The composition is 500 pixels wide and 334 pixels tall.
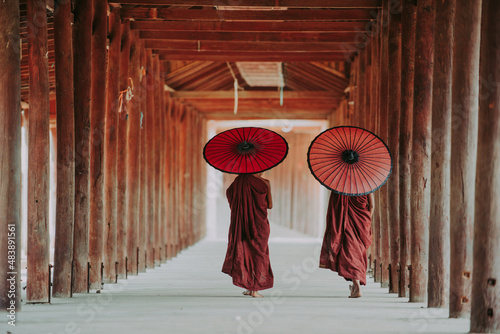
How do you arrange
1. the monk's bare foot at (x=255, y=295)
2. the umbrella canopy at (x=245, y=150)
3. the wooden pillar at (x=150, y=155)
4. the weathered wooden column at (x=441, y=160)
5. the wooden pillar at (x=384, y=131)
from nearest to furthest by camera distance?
the weathered wooden column at (x=441, y=160)
the umbrella canopy at (x=245, y=150)
the monk's bare foot at (x=255, y=295)
the wooden pillar at (x=384, y=131)
the wooden pillar at (x=150, y=155)

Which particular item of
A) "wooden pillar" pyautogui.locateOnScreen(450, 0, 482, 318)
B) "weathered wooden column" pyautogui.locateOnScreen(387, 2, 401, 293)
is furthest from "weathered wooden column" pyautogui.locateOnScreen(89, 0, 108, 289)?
"wooden pillar" pyautogui.locateOnScreen(450, 0, 482, 318)

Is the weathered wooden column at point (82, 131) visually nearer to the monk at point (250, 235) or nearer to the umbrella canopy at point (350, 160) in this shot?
the monk at point (250, 235)

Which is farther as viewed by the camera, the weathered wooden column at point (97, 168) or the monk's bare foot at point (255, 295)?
the weathered wooden column at point (97, 168)

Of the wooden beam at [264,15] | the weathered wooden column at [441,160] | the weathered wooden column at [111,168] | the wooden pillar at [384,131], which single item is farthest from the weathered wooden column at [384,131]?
the weathered wooden column at [111,168]

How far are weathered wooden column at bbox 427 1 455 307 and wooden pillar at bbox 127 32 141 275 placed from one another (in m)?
5.38

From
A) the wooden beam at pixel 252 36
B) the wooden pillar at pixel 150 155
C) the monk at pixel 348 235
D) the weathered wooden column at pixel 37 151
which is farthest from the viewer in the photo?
the wooden pillar at pixel 150 155

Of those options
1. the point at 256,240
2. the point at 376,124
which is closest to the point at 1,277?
the point at 256,240

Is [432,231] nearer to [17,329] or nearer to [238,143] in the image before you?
[238,143]

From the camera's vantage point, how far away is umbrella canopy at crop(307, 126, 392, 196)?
7535 millimetres

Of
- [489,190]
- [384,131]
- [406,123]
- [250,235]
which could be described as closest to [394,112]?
[384,131]

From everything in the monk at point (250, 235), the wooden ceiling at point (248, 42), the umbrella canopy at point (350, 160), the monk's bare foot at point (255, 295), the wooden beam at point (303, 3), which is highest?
the wooden beam at point (303, 3)

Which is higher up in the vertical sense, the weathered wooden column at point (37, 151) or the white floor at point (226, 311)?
the weathered wooden column at point (37, 151)

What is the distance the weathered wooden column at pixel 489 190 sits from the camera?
214 inches

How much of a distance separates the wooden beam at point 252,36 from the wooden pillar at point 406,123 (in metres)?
3.54
